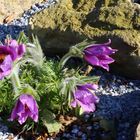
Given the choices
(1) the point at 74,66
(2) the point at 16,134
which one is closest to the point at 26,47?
(2) the point at 16,134

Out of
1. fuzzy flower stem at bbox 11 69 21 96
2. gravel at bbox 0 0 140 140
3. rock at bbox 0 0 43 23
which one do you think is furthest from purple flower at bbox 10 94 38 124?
rock at bbox 0 0 43 23

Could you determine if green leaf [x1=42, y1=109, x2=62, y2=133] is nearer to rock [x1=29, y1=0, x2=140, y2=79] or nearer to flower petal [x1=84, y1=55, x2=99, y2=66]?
flower petal [x1=84, y1=55, x2=99, y2=66]

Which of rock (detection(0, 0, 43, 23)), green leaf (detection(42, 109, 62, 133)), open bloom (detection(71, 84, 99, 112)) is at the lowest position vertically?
green leaf (detection(42, 109, 62, 133))

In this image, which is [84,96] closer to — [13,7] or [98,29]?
[98,29]

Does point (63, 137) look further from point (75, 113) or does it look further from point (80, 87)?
point (80, 87)

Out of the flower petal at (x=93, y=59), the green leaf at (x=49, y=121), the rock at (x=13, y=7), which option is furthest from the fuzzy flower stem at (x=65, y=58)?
the rock at (x=13, y=7)

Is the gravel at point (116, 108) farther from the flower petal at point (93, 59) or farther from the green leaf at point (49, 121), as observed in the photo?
the flower petal at point (93, 59)

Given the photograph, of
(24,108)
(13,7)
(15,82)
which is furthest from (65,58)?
(13,7)
